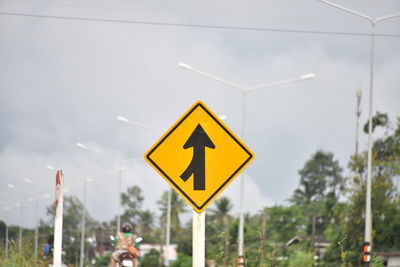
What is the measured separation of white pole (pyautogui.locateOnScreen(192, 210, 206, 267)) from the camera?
7.21 m

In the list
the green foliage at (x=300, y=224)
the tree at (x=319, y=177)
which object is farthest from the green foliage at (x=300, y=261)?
the tree at (x=319, y=177)

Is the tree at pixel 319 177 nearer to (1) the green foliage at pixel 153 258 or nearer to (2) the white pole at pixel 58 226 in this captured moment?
(1) the green foliage at pixel 153 258

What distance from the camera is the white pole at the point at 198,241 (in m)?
7.21

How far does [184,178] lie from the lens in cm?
742

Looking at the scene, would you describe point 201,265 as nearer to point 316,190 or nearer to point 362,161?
point 362,161

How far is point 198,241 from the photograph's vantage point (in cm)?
727

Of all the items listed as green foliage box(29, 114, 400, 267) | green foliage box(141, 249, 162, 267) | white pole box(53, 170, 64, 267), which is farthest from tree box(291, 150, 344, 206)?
white pole box(53, 170, 64, 267)

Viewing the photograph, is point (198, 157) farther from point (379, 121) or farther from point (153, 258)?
point (153, 258)

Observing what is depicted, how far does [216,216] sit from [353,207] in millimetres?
60695

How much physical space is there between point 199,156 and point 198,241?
669 mm

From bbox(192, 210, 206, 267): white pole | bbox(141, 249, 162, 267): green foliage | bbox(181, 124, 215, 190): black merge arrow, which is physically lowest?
bbox(141, 249, 162, 267): green foliage

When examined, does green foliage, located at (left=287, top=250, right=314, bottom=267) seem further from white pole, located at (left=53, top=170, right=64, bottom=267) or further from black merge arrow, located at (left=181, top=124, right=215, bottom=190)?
black merge arrow, located at (left=181, top=124, right=215, bottom=190)

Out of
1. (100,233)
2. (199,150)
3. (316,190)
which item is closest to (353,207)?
(199,150)

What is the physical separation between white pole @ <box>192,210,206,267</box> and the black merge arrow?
10.1 inches
